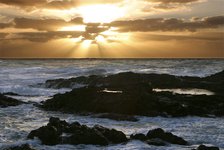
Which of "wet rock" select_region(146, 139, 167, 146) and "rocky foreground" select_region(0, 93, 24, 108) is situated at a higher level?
"rocky foreground" select_region(0, 93, 24, 108)

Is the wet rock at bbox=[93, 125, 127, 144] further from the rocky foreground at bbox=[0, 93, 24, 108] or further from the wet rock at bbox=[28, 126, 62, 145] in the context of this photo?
the rocky foreground at bbox=[0, 93, 24, 108]

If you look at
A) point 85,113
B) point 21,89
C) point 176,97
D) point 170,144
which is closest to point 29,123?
point 85,113

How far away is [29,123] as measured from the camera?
82.4 ft

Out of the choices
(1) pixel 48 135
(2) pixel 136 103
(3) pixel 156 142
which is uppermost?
(2) pixel 136 103

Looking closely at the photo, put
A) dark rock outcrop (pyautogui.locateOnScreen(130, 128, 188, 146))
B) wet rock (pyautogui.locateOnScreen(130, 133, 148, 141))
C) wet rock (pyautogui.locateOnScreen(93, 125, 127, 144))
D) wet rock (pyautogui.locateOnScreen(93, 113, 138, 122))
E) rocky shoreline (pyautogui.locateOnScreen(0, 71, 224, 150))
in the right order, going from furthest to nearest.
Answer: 1. wet rock (pyautogui.locateOnScreen(93, 113, 138, 122))
2. wet rock (pyautogui.locateOnScreen(130, 133, 148, 141))
3. wet rock (pyautogui.locateOnScreen(93, 125, 127, 144))
4. rocky shoreline (pyautogui.locateOnScreen(0, 71, 224, 150))
5. dark rock outcrop (pyautogui.locateOnScreen(130, 128, 188, 146))

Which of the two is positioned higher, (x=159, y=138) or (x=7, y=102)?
(x=7, y=102)

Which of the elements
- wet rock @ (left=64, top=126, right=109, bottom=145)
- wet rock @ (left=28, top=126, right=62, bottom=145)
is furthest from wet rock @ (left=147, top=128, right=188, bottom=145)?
wet rock @ (left=28, top=126, right=62, bottom=145)

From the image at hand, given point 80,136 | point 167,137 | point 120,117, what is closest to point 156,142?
point 167,137

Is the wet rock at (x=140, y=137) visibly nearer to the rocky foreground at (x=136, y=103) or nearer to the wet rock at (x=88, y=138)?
the wet rock at (x=88, y=138)

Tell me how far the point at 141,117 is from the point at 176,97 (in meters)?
7.09

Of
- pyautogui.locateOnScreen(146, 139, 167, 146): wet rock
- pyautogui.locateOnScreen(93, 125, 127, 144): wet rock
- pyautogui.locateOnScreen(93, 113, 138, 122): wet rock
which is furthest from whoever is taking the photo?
pyautogui.locateOnScreen(93, 113, 138, 122): wet rock

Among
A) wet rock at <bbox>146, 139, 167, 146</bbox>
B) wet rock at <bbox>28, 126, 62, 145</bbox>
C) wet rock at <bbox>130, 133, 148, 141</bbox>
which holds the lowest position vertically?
wet rock at <bbox>146, 139, 167, 146</bbox>

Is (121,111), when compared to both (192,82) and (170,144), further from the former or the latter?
(192,82)

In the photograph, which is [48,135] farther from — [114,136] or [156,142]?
[156,142]
